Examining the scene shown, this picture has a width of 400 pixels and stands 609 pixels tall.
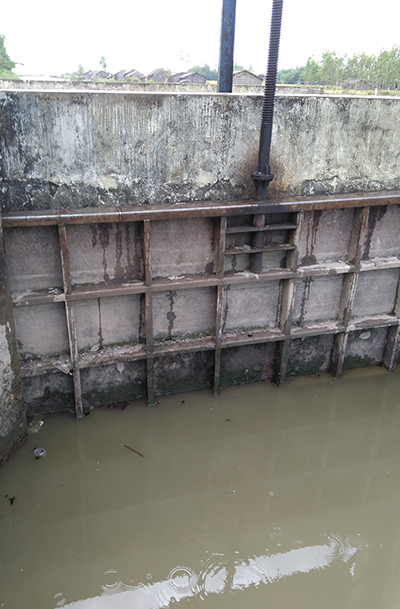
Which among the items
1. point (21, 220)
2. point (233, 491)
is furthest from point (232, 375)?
point (21, 220)

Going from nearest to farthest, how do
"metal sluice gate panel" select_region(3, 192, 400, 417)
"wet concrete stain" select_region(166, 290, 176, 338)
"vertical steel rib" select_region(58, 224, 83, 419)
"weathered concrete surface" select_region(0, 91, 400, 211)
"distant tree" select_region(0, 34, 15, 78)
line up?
1. "weathered concrete surface" select_region(0, 91, 400, 211)
2. "vertical steel rib" select_region(58, 224, 83, 419)
3. "metal sluice gate panel" select_region(3, 192, 400, 417)
4. "wet concrete stain" select_region(166, 290, 176, 338)
5. "distant tree" select_region(0, 34, 15, 78)

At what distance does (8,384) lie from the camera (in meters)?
4.23

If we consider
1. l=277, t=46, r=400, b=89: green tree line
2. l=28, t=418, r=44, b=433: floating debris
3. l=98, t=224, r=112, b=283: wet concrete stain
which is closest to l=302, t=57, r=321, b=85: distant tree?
l=277, t=46, r=400, b=89: green tree line

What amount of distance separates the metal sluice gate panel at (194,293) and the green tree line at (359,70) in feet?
124

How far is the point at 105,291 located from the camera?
4539 mm

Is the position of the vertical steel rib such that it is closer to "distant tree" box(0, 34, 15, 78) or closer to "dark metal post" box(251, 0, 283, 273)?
"dark metal post" box(251, 0, 283, 273)

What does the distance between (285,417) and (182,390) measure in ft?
4.18

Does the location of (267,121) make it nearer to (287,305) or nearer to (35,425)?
(287,305)

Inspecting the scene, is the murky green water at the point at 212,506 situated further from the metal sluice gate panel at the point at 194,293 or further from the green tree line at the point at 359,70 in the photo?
the green tree line at the point at 359,70

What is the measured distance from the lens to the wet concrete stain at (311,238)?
5.03m

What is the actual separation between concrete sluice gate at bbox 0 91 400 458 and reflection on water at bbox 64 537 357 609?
1.84 m

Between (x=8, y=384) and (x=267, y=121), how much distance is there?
11.6 ft

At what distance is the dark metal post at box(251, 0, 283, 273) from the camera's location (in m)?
4.00

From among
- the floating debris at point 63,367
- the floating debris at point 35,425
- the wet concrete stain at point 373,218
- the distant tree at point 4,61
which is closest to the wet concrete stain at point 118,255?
the floating debris at point 63,367
